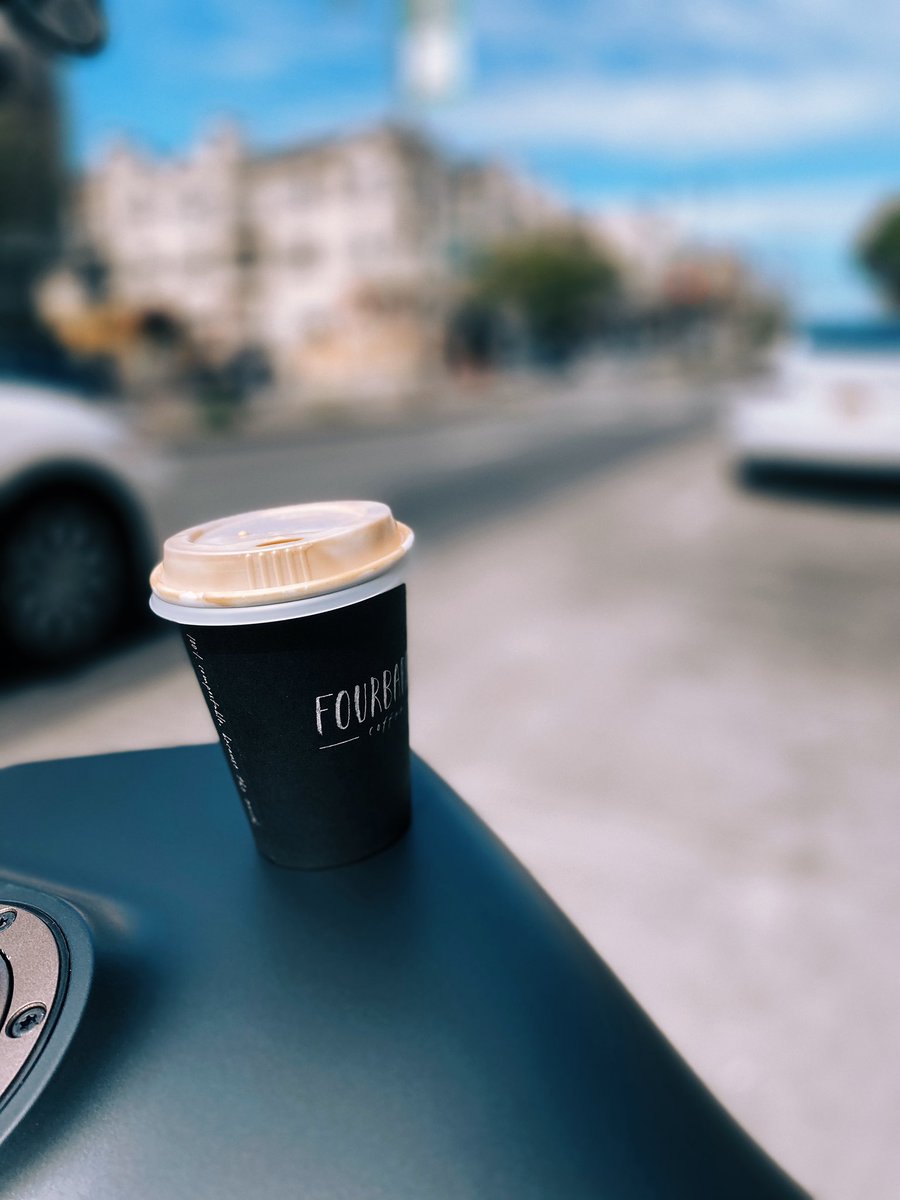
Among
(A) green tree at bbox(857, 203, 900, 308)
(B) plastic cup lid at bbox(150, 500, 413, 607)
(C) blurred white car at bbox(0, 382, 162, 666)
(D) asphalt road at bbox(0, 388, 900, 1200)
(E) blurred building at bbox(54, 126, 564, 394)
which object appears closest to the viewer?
(B) plastic cup lid at bbox(150, 500, 413, 607)

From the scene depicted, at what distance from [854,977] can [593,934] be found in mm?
567

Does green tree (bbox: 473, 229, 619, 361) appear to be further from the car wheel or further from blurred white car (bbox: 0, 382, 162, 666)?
the car wheel

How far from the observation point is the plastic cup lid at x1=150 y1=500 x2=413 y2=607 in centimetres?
76

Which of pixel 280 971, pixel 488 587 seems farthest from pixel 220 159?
pixel 280 971

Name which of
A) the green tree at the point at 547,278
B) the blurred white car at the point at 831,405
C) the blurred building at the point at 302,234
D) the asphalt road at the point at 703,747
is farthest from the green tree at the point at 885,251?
the asphalt road at the point at 703,747

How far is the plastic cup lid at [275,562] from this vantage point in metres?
0.76

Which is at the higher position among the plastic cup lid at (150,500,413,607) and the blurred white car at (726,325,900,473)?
the plastic cup lid at (150,500,413,607)

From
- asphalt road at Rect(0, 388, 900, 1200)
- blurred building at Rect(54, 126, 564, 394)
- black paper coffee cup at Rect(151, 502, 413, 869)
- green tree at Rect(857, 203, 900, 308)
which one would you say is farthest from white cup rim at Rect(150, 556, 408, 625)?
green tree at Rect(857, 203, 900, 308)

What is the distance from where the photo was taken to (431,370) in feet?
129

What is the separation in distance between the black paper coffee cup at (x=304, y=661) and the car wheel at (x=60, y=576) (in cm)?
312

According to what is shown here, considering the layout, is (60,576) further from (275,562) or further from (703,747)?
(275,562)

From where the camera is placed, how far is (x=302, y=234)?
60.8m

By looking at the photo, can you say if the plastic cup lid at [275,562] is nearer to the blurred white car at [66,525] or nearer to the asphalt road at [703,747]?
the asphalt road at [703,747]

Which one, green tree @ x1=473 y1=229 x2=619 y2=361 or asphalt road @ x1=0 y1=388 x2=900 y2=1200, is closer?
asphalt road @ x1=0 y1=388 x2=900 y2=1200
